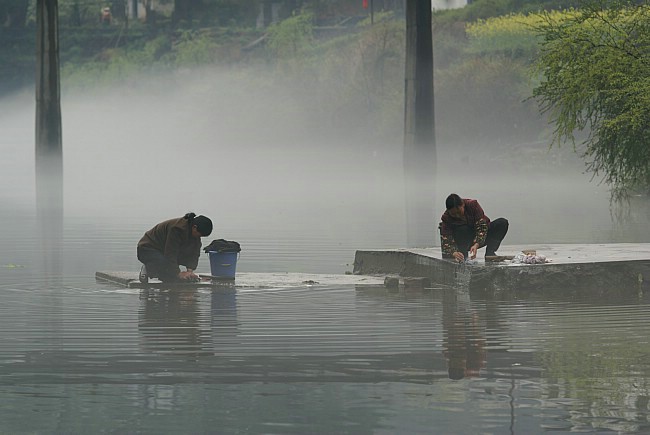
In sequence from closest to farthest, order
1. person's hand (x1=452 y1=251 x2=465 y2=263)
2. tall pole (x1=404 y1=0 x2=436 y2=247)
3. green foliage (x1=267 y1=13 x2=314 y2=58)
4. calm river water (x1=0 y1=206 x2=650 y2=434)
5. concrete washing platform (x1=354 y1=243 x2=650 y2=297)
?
calm river water (x1=0 y1=206 x2=650 y2=434)
concrete washing platform (x1=354 y1=243 x2=650 y2=297)
person's hand (x1=452 y1=251 x2=465 y2=263)
tall pole (x1=404 y1=0 x2=436 y2=247)
green foliage (x1=267 y1=13 x2=314 y2=58)

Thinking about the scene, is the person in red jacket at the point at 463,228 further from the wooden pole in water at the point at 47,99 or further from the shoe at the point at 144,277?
the wooden pole in water at the point at 47,99

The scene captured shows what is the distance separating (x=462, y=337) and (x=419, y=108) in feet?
119

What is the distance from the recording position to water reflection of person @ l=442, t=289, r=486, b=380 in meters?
14.1

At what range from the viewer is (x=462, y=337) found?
639 inches

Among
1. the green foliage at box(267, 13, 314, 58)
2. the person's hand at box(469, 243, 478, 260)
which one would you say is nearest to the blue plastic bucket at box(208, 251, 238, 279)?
the person's hand at box(469, 243, 478, 260)

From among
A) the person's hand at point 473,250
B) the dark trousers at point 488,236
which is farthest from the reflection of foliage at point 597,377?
the dark trousers at point 488,236

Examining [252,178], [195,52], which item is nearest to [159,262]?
[252,178]

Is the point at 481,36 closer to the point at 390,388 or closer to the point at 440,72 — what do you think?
the point at 440,72

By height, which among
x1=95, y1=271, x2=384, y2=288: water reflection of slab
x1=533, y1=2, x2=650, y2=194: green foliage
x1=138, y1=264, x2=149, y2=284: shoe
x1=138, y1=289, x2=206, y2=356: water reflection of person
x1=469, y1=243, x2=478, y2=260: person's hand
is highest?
x1=533, y1=2, x2=650, y2=194: green foliage

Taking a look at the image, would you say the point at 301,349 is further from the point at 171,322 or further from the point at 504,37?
the point at 504,37

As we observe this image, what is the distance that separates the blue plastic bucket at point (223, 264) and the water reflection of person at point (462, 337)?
2.92 metres

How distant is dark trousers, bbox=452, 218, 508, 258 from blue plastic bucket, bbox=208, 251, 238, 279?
292cm

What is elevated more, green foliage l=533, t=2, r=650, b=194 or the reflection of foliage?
green foliage l=533, t=2, r=650, b=194

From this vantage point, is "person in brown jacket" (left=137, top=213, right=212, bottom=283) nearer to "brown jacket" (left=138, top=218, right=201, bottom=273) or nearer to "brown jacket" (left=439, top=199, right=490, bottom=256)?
"brown jacket" (left=138, top=218, right=201, bottom=273)
